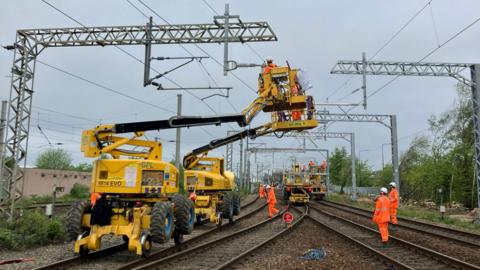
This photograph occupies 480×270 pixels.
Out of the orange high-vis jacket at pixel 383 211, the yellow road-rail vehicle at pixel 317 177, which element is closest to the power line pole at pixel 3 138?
the orange high-vis jacket at pixel 383 211

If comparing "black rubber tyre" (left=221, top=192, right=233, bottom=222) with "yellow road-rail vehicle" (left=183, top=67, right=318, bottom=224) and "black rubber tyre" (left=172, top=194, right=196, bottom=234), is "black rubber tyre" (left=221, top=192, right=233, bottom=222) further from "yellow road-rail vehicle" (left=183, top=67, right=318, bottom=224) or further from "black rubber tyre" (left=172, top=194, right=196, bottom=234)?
"black rubber tyre" (left=172, top=194, right=196, bottom=234)

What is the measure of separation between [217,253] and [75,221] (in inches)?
144

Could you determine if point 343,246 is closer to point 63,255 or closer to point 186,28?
point 63,255

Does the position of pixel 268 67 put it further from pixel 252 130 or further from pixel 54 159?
pixel 54 159

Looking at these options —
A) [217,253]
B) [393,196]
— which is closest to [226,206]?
[217,253]

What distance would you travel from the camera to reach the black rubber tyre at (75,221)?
30.8 ft

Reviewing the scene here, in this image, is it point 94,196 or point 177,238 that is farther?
point 177,238

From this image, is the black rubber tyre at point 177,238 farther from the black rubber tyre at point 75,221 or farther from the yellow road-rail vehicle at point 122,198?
the black rubber tyre at point 75,221

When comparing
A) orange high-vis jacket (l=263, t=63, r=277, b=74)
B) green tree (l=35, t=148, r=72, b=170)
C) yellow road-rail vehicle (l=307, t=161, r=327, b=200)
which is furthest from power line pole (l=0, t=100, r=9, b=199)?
green tree (l=35, t=148, r=72, b=170)

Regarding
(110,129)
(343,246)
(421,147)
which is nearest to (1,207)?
(110,129)

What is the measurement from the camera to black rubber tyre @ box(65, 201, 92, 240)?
9.38m

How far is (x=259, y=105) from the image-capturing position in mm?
14867

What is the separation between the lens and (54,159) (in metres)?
78.8

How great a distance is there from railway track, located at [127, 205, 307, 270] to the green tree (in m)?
71.6
